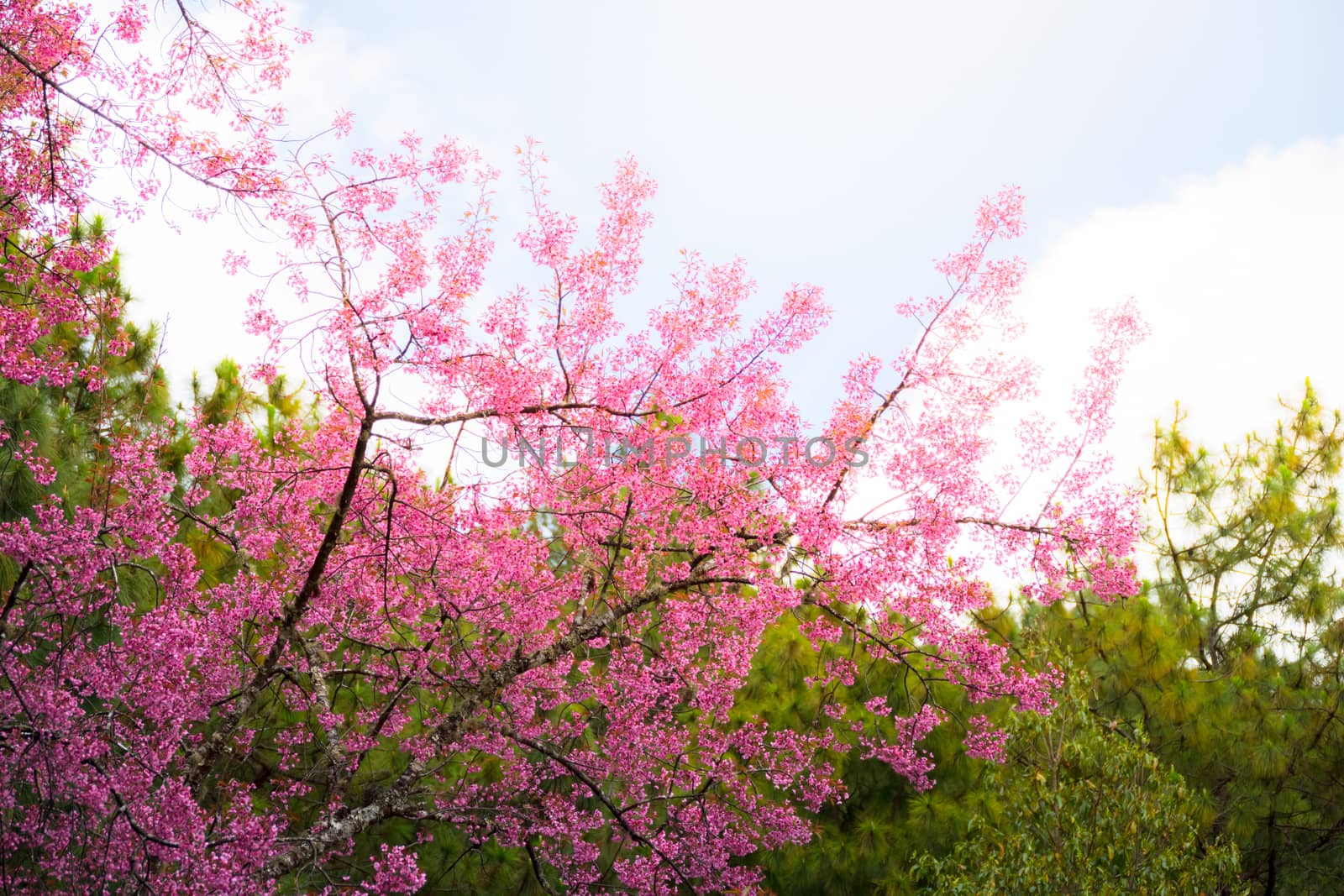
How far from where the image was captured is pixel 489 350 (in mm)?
6473

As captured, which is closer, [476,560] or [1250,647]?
[476,560]

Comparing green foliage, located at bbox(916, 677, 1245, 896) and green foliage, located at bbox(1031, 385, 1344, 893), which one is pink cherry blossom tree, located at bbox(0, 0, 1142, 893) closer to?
green foliage, located at bbox(916, 677, 1245, 896)

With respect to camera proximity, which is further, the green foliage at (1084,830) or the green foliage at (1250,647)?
the green foliage at (1250,647)

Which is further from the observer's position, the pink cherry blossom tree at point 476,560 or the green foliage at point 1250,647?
the green foliage at point 1250,647

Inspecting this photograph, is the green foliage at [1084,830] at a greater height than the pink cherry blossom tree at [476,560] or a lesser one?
lesser

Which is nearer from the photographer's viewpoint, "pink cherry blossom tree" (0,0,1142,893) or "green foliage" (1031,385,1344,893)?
"pink cherry blossom tree" (0,0,1142,893)

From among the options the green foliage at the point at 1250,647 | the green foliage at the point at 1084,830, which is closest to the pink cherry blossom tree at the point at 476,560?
the green foliage at the point at 1084,830

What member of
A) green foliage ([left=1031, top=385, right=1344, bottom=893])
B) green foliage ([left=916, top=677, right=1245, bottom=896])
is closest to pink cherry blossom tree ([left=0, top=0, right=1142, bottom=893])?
green foliage ([left=916, top=677, right=1245, bottom=896])

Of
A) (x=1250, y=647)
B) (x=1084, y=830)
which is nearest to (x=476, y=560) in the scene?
(x=1084, y=830)

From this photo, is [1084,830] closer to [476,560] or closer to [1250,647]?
[476,560]

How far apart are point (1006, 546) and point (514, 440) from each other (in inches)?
132

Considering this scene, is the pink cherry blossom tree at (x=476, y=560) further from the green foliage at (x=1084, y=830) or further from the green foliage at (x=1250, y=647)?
the green foliage at (x=1250, y=647)

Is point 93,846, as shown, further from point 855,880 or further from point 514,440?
point 855,880

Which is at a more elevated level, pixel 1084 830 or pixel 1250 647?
pixel 1250 647
